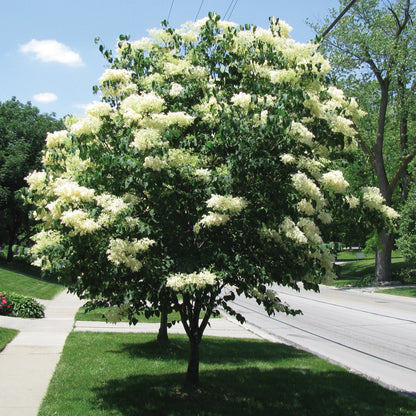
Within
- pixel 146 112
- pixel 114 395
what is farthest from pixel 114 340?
pixel 146 112

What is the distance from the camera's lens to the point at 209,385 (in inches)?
273

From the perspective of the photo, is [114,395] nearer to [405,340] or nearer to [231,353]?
[231,353]

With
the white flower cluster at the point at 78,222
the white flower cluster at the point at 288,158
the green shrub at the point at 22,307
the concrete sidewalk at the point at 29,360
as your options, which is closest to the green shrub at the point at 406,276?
the concrete sidewalk at the point at 29,360

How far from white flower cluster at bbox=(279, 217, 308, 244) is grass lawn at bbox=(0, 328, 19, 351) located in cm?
725

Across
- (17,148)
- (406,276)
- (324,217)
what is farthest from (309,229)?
(406,276)

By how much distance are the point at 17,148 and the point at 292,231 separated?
27.9 metres

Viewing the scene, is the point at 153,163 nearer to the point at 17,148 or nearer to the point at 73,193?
the point at 73,193

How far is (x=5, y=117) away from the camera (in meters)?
30.9

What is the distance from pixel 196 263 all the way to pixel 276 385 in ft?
11.1

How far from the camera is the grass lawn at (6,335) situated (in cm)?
972

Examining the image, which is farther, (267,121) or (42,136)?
(42,136)

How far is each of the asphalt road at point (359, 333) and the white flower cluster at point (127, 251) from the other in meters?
5.27

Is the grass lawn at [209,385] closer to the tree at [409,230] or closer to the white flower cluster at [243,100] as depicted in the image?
the white flower cluster at [243,100]

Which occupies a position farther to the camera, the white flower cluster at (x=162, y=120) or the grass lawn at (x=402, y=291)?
the grass lawn at (x=402, y=291)
